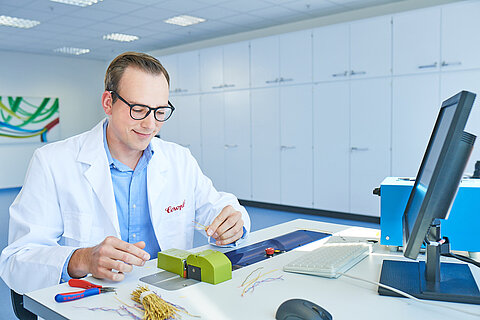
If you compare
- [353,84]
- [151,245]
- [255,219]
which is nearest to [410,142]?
[353,84]

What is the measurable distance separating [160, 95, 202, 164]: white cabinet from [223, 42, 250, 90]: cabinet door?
75cm

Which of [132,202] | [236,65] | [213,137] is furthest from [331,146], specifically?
[132,202]

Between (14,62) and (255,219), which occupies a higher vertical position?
(14,62)

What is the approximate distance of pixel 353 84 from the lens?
5059mm

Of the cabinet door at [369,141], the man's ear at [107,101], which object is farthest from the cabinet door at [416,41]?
the man's ear at [107,101]

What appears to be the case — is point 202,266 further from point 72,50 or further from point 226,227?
point 72,50

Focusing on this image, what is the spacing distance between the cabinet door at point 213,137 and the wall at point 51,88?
13.7ft

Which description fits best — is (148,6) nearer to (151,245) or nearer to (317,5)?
(317,5)

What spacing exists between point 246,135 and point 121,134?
4836 mm

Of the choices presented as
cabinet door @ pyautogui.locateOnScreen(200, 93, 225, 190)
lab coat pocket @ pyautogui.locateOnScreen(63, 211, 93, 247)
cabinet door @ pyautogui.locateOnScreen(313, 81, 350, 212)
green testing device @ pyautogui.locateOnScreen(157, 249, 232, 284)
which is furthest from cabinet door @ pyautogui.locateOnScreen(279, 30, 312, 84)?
green testing device @ pyautogui.locateOnScreen(157, 249, 232, 284)

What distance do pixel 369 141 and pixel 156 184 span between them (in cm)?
387

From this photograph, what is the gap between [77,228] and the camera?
146 centimetres

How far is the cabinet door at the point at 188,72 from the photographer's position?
22.5ft

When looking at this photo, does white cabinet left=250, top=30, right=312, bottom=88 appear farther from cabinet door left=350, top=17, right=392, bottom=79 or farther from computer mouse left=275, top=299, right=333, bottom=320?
computer mouse left=275, top=299, right=333, bottom=320
